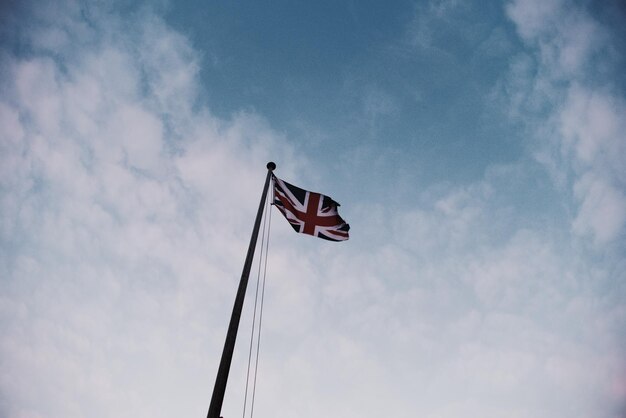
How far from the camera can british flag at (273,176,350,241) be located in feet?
35.8

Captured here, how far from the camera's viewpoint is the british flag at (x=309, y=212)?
1090cm

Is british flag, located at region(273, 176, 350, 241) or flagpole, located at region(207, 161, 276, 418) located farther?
british flag, located at region(273, 176, 350, 241)

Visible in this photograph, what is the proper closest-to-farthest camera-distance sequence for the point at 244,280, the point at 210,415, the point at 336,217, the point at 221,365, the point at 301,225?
1. the point at 210,415
2. the point at 221,365
3. the point at 244,280
4. the point at 301,225
5. the point at 336,217

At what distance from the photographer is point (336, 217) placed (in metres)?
12.1

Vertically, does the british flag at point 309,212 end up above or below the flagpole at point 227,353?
above

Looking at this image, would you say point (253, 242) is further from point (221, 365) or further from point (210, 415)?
point (210, 415)

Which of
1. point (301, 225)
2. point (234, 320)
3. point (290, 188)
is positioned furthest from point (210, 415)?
point (290, 188)

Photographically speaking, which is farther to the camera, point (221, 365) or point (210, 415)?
point (221, 365)

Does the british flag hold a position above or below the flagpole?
above

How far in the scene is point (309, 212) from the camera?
37.7 feet

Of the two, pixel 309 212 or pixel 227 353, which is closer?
pixel 227 353

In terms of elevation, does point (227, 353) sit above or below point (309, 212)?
below

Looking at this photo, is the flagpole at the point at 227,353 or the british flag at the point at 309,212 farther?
the british flag at the point at 309,212

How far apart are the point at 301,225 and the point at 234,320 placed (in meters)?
5.26
